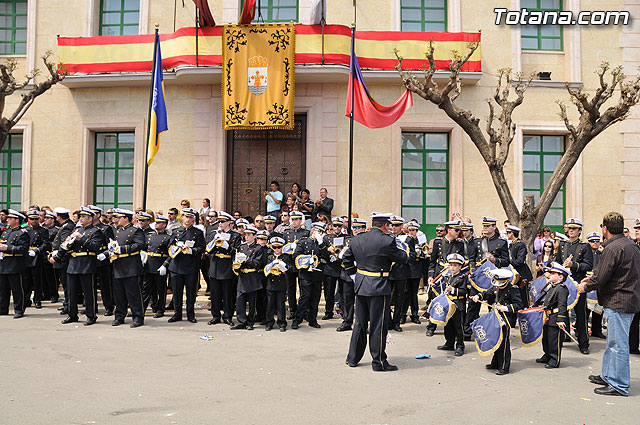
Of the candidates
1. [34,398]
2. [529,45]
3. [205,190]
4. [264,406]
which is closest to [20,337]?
[34,398]

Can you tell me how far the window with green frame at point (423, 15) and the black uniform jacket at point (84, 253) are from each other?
1164cm

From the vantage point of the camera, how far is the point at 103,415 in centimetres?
534

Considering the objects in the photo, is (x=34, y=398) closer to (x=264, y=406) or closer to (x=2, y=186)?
(x=264, y=406)

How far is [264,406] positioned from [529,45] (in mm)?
15558

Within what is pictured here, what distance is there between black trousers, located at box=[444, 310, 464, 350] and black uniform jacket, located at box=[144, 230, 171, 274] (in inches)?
224

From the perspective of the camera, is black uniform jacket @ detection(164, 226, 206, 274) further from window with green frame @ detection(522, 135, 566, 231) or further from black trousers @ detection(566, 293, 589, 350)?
window with green frame @ detection(522, 135, 566, 231)

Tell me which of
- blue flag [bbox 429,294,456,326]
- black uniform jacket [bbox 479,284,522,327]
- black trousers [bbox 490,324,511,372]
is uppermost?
black uniform jacket [bbox 479,284,522,327]

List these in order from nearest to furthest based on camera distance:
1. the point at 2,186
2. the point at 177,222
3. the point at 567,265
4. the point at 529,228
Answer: the point at 567,265 < the point at 529,228 < the point at 177,222 < the point at 2,186

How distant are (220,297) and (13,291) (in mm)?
4211

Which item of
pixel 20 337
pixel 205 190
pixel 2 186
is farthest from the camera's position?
pixel 2 186

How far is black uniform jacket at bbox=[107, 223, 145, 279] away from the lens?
1017cm

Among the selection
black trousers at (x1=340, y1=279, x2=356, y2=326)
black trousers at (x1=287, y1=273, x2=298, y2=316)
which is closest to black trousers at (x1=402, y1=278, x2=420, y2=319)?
black trousers at (x1=340, y1=279, x2=356, y2=326)

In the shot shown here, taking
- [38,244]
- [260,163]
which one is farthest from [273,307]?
[260,163]

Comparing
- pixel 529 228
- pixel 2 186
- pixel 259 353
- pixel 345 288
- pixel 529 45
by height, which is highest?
pixel 529 45
